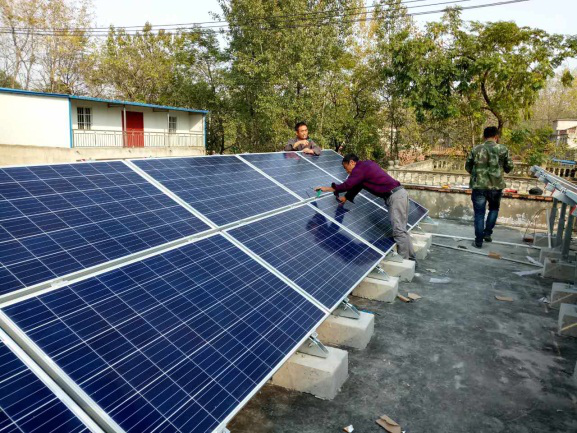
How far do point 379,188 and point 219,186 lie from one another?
3.37 m

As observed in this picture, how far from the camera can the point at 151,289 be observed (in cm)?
339

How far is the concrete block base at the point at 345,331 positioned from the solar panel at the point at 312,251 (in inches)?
23.5

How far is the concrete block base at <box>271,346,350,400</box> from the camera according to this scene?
4.40 meters

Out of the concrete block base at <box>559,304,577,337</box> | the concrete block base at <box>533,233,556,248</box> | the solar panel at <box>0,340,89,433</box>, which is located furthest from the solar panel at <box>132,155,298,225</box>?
the concrete block base at <box>533,233,556,248</box>

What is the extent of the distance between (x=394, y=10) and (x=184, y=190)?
113ft

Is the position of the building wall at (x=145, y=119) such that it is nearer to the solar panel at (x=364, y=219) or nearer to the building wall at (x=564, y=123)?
the solar panel at (x=364, y=219)

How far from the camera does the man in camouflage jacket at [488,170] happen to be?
10.4 m

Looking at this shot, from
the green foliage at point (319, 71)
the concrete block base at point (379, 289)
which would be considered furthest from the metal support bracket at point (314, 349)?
the green foliage at point (319, 71)

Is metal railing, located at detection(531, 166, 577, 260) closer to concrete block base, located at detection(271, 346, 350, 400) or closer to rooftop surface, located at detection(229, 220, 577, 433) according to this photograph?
rooftop surface, located at detection(229, 220, 577, 433)

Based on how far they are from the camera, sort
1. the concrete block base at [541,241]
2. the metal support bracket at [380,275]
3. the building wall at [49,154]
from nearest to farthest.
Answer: the metal support bracket at [380,275], the concrete block base at [541,241], the building wall at [49,154]

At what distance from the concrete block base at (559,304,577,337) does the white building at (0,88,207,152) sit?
28.8m

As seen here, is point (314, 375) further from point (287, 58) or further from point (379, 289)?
point (287, 58)

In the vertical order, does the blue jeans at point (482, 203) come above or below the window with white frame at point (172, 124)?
below

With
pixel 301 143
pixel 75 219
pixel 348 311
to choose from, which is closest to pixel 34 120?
pixel 301 143
